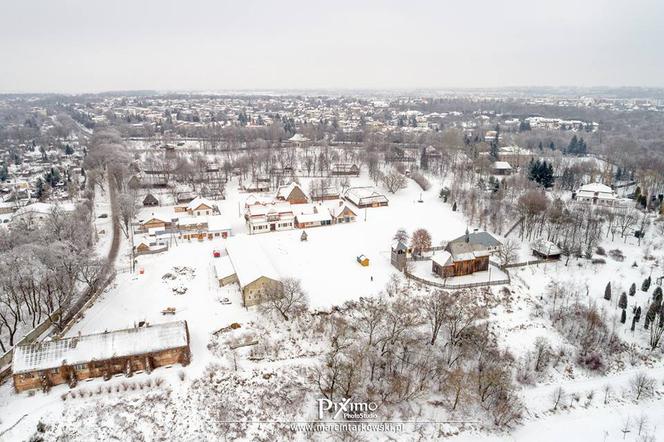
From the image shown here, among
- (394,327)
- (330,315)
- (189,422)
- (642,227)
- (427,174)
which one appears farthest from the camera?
(427,174)

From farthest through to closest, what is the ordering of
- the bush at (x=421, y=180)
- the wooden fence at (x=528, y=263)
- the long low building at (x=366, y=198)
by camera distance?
1. the bush at (x=421, y=180)
2. the long low building at (x=366, y=198)
3. the wooden fence at (x=528, y=263)

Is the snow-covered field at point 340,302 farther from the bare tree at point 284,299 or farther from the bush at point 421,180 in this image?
the bush at point 421,180

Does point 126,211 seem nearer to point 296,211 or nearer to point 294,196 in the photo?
point 296,211

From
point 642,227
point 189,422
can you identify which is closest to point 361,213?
point 642,227

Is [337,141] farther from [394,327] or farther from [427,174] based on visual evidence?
[394,327]

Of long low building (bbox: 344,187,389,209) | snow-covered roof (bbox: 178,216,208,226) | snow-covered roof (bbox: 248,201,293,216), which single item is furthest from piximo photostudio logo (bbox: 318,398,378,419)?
long low building (bbox: 344,187,389,209)

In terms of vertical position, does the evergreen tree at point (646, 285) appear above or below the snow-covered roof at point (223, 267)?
below

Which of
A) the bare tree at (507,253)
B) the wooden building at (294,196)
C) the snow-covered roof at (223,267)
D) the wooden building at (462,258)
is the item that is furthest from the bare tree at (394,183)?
the snow-covered roof at (223,267)

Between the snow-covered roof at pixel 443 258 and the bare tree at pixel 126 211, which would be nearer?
the snow-covered roof at pixel 443 258
